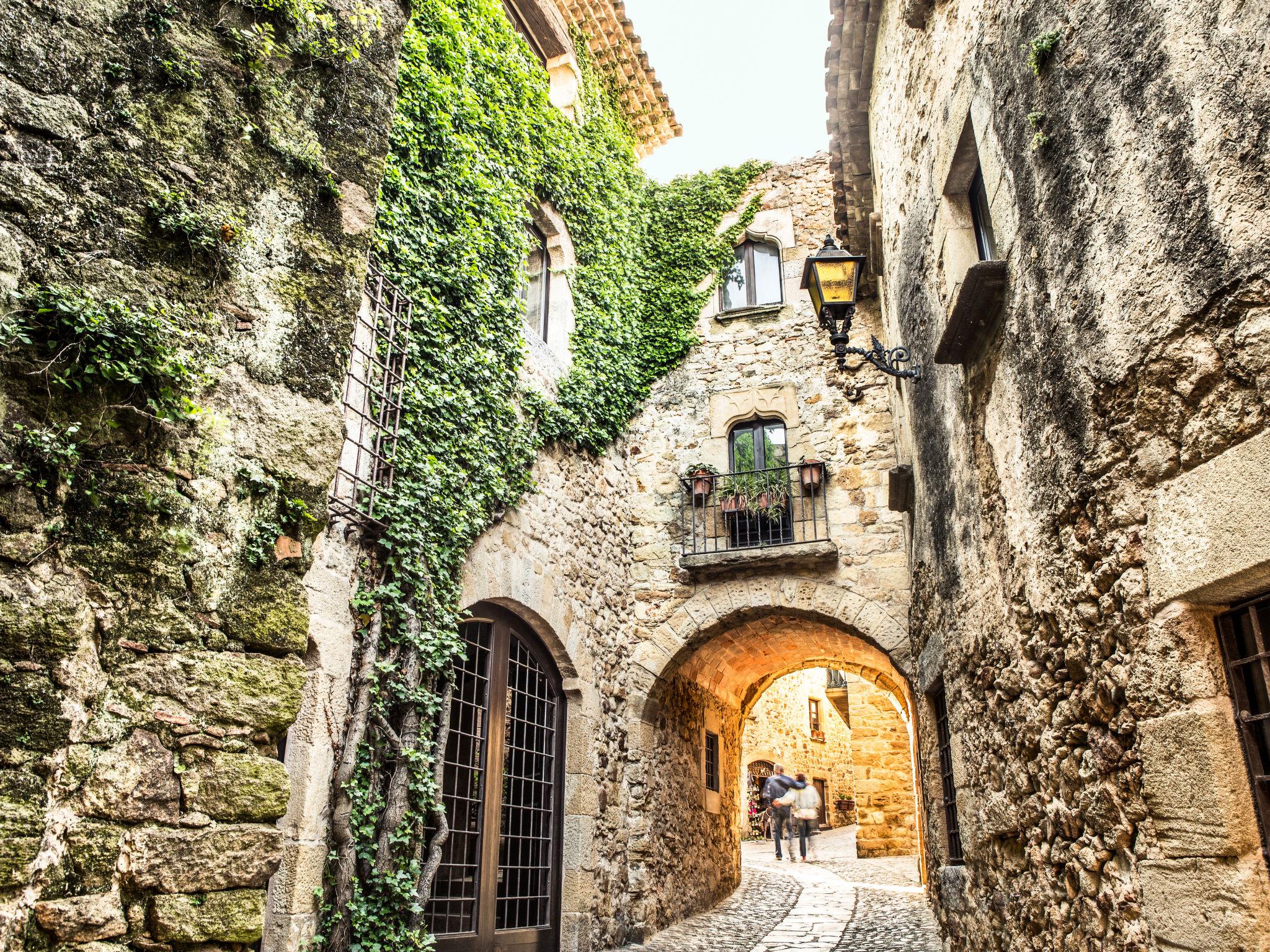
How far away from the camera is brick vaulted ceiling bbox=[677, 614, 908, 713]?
930 cm

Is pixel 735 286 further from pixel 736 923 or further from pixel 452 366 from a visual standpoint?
pixel 736 923

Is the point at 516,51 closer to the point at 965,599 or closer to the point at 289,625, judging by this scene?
the point at 965,599

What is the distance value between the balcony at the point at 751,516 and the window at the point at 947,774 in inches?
92.9

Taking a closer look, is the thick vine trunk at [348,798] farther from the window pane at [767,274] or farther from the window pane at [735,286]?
the window pane at [767,274]

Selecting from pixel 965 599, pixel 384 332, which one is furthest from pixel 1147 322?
pixel 384 332

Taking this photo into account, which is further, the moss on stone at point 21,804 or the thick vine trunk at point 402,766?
the thick vine trunk at point 402,766

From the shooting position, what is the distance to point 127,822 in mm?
1847

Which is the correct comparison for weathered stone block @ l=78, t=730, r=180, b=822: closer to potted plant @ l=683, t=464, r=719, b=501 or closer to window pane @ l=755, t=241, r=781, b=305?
potted plant @ l=683, t=464, r=719, b=501

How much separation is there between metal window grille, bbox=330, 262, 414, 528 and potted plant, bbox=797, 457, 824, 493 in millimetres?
4632

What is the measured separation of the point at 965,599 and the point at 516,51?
5950 mm

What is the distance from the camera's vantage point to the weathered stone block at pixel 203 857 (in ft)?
6.08

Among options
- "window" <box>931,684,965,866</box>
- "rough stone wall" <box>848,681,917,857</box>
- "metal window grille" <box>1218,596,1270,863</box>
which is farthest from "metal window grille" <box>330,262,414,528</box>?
"rough stone wall" <box>848,681,917,857</box>

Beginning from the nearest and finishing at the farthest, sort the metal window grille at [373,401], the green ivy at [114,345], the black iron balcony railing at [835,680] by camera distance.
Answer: the green ivy at [114,345] → the metal window grille at [373,401] → the black iron balcony railing at [835,680]

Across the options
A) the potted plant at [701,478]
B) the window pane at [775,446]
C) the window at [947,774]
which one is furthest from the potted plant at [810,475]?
the window at [947,774]
